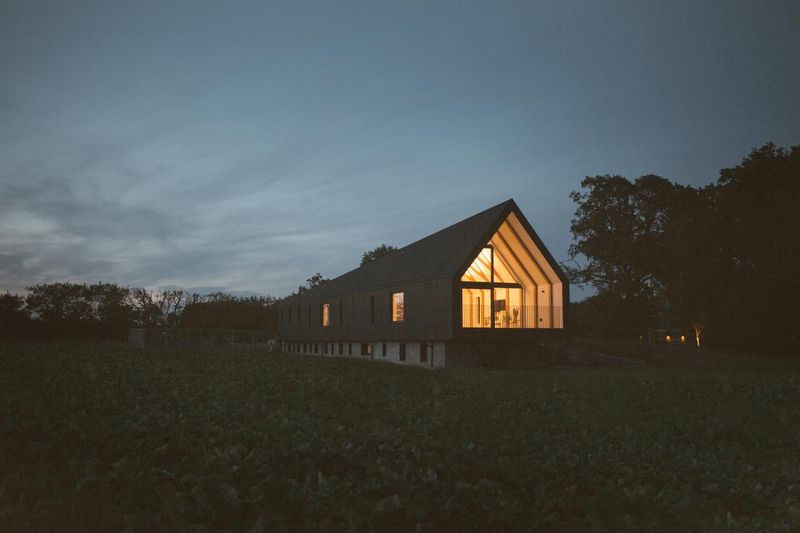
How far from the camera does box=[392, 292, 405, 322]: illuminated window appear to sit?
2944 cm

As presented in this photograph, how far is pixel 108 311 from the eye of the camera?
40.8 meters

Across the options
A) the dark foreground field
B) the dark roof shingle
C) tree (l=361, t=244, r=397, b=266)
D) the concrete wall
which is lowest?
the dark foreground field

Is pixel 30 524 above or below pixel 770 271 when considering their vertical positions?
below

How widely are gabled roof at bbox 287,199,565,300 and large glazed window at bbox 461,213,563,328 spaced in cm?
73

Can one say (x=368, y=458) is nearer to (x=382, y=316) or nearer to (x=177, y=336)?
(x=382, y=316)

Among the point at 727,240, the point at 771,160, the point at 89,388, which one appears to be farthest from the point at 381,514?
the point at 771,160

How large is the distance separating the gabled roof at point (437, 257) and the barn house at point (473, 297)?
6 cm

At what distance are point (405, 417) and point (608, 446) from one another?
3681mm

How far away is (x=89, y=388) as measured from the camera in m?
11.9

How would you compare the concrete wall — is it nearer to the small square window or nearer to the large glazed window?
the small square window

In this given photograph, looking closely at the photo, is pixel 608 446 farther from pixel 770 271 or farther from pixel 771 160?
pixel 771 160

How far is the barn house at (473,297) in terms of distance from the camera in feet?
82.4

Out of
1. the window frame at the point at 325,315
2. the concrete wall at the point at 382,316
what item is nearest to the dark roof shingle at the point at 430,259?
the concrete wall at the point at 382,316

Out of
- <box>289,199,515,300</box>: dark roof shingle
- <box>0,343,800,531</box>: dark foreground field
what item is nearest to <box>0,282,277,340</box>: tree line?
<box>289,199,515,300</box>: dark roof shingle
